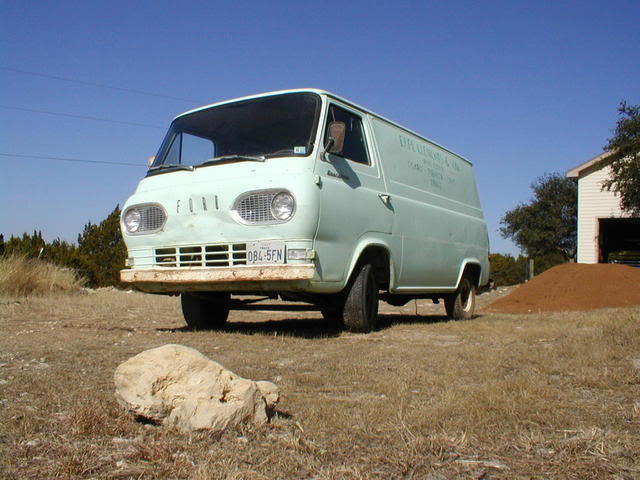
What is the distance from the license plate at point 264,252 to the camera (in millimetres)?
6344

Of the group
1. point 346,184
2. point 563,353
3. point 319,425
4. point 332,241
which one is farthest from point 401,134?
point 319,425

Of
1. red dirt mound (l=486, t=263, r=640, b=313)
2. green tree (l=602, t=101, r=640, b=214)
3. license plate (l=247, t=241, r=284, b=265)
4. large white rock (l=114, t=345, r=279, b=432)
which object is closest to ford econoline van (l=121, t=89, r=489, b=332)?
license plate (l=247, t=241, r=284, b=265)

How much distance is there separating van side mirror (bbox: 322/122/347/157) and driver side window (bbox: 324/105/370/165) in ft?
0.76

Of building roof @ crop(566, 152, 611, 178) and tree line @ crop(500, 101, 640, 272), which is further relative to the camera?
tree line @ crop(500, 101, 640, 272)

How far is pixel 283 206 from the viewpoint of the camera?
6344mm

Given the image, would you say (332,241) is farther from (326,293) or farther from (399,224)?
(399,224)

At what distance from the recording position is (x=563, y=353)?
17.6 ft

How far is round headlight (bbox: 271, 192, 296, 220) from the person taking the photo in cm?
630

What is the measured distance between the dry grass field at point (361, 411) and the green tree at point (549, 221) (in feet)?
126

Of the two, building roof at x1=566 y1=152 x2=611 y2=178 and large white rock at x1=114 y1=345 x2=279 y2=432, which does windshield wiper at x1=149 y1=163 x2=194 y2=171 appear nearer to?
large white rock at x1=114 y1=345 x2=279 y2=432

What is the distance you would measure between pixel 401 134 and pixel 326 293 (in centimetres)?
275

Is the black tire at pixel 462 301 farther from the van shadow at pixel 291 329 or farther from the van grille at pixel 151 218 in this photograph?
the van grille at pixel 151 218

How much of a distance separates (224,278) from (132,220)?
1.51 metres

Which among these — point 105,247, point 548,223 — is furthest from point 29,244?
point 548,223
